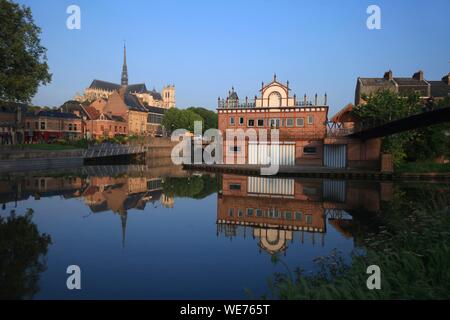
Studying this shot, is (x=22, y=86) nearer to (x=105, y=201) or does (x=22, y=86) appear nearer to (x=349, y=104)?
(x=105, y=201)

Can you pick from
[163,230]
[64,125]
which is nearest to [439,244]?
[163,230]

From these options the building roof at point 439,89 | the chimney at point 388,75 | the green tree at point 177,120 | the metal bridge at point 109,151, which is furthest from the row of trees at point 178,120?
the building roof at point 439,89

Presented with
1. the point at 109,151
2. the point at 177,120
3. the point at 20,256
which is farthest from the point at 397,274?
the point at 177,120

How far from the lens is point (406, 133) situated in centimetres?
3475

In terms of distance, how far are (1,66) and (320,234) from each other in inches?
1297

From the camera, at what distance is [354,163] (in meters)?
38.7

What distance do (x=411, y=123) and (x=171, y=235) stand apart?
18.4m

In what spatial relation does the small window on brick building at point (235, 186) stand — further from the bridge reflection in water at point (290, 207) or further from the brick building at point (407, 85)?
the brick building at point (407, 85)

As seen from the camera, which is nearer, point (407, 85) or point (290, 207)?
point (290, 207)

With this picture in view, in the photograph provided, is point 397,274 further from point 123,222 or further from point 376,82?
point 376,82

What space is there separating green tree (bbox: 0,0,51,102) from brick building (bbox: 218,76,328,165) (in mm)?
20538

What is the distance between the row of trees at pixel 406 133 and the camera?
114 feet
